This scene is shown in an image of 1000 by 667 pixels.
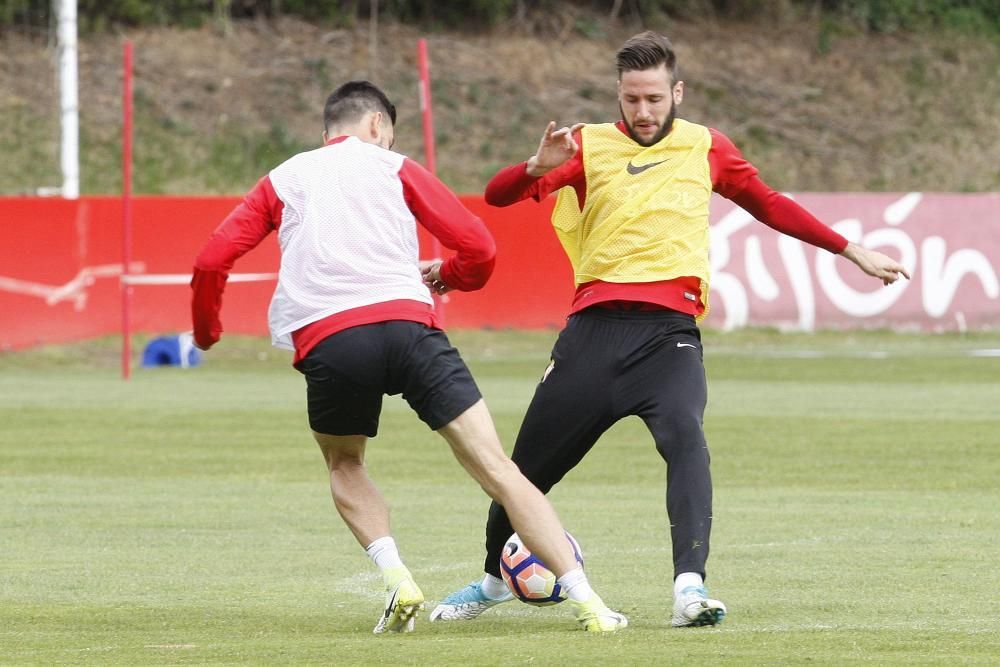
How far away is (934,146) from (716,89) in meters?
4.88

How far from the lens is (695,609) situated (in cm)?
628

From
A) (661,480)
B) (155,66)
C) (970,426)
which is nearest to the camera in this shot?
(661,480)

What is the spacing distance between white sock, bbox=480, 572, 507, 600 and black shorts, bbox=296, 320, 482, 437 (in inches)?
38.1

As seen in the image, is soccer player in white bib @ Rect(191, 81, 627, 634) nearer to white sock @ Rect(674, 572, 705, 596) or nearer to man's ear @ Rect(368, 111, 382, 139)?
man's ear @ Rect(368, 111, 382, 139)

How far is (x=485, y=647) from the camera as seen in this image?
5984mm

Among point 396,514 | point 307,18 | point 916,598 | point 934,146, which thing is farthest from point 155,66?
point 916,598

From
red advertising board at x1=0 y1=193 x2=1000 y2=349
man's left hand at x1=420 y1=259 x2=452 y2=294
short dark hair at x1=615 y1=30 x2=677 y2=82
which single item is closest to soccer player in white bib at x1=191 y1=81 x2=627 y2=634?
man's left hand at x1=420 y1=259 x2=452 y2=294

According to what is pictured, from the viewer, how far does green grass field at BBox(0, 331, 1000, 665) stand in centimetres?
618

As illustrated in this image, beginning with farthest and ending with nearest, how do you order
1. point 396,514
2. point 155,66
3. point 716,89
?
point 716,89, point 155,66, point 396,514

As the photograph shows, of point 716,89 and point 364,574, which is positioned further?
point 716,89

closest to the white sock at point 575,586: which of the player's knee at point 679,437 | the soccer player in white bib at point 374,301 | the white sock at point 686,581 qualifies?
the soccer player in white bib at point 374,301

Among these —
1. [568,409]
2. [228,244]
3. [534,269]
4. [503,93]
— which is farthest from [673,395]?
[503,93]

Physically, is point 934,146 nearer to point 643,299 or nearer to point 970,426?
point 970,426

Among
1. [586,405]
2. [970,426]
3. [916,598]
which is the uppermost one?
[586,405]
